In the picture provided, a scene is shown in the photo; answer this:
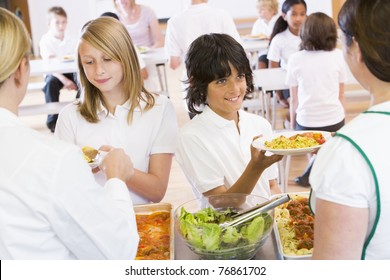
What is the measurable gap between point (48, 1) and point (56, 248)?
967 cm

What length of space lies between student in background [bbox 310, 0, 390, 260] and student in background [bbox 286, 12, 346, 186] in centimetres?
223

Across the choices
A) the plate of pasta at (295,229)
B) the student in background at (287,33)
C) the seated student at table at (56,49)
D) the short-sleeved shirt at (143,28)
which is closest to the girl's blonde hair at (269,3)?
the student in background at (287,33)

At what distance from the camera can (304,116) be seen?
10.8ft

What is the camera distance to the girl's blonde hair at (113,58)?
1756mm

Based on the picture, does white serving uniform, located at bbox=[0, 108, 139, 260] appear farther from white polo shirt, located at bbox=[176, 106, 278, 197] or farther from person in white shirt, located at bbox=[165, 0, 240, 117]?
person in white shirt, located at bbox=[165, 0, 240, 117]

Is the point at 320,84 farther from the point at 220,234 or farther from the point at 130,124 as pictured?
the point at 220,234

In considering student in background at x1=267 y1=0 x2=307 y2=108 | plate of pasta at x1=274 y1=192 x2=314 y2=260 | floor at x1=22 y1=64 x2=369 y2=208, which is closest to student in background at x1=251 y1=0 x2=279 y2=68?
floor at x1=22 y1=64 x2=369 y2=208

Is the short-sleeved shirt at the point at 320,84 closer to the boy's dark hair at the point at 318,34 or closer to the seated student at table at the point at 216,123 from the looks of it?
the boy's dark hair at the point at 318,34

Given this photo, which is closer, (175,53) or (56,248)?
(56,248)

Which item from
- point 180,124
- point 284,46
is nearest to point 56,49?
point 180,124

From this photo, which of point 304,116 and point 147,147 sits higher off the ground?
point 147,147
